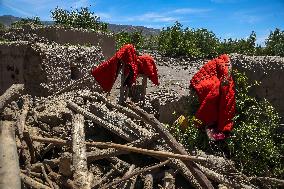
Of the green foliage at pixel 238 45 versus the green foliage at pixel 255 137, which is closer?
the green foliage at pixel 255 137

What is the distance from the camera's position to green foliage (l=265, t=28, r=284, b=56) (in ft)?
43.1

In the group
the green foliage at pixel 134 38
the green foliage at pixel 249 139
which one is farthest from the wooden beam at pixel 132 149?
the green foliage at pixel 134 38

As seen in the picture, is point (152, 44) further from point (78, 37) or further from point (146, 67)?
point (146, 67)

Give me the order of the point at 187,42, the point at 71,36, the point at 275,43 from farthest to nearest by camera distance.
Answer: the point at 187,42 → the point at 275,43 → the point at 71,36

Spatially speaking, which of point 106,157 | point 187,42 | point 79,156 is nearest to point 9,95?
point 79,156

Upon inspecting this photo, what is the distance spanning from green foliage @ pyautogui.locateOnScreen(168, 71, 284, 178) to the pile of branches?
2.46ft

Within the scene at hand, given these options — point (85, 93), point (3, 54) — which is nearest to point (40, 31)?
point (3, 54)

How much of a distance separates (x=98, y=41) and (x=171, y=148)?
10.6 metres

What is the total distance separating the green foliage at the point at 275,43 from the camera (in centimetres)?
1315

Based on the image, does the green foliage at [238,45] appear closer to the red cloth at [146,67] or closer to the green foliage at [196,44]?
the green foliage at [196,44]

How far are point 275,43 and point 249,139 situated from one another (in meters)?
10.2

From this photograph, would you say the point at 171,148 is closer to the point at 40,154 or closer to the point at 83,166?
the point at 83,166

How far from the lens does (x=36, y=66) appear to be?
888 cm

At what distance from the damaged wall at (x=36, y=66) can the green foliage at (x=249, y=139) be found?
12.5ft
